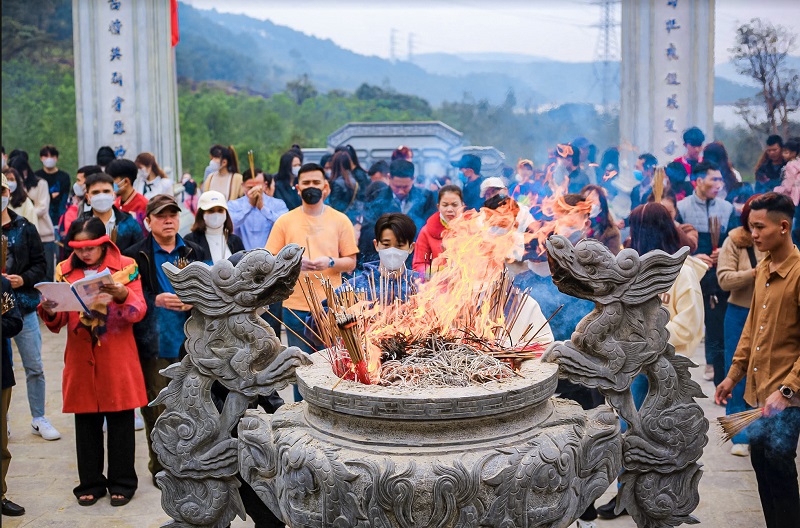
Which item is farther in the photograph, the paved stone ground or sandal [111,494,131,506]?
sandal [111,494,131,506]

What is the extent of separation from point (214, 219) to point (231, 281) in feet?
6.37

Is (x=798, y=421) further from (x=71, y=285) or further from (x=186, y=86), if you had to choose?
(x=186, y=86)

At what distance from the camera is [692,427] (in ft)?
9.65

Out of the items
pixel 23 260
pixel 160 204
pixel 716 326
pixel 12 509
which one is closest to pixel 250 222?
pixel 160 204

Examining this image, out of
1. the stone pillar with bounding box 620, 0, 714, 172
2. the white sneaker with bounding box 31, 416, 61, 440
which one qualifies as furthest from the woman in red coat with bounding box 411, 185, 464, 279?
the stone pillar with bounding box 620, 0, 714, 172

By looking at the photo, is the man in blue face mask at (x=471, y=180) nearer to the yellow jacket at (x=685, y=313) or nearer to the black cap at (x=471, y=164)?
the black cap at (x=471, y=164)

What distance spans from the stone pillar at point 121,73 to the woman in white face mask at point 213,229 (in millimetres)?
5563

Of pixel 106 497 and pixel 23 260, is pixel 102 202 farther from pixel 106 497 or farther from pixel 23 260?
pixel 106 497

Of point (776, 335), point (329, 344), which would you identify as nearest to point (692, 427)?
point (776, 335)

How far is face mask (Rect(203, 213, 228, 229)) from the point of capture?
4703 mm

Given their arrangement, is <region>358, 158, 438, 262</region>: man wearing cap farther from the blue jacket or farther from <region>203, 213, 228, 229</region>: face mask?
<region>203, 213, 228, 229</region>: face mask

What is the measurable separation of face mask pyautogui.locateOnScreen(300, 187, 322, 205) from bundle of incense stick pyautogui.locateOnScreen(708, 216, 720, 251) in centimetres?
285

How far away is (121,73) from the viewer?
32.8 ft

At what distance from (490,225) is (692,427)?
3.76 ft
